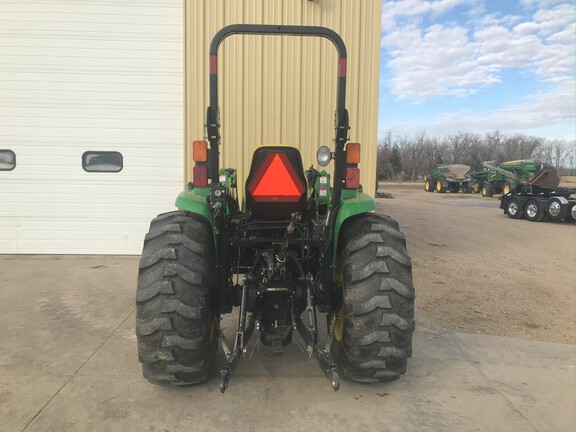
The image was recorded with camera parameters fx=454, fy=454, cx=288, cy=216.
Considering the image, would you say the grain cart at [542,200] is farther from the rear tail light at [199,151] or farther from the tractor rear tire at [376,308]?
the rear tail light at [199,151]

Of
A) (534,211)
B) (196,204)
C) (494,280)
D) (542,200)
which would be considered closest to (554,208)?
(542,200)

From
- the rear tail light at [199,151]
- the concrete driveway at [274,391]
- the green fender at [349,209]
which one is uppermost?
the rear tail light at [199,151]

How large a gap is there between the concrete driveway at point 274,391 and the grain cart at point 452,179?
34437 millimetres

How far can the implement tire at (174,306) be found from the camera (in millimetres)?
2900

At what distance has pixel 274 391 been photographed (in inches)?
128

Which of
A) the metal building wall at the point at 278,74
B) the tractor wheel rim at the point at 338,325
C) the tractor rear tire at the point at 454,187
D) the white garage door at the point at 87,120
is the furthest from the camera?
the tractor rear tire at the point at 454,187

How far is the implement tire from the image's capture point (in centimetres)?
290

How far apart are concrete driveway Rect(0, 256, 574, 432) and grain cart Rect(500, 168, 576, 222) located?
1468cm

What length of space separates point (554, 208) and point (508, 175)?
1086cm

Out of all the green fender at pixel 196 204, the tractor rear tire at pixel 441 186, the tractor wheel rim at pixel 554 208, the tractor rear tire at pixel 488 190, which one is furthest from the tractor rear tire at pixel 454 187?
the green fender at pixel 196 204

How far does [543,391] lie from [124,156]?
719cm

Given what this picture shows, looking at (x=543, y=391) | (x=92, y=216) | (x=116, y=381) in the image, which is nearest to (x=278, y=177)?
(x=116, y=381)

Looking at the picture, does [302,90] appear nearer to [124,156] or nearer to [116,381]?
[124,156]

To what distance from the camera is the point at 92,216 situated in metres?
8.16
